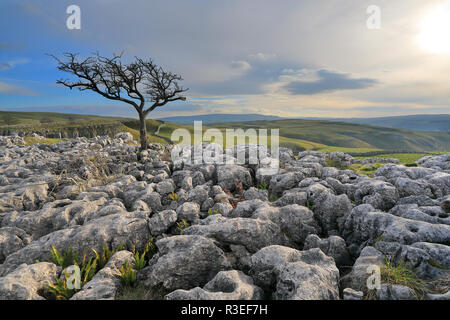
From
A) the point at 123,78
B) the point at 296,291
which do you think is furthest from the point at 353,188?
the point at 123,78

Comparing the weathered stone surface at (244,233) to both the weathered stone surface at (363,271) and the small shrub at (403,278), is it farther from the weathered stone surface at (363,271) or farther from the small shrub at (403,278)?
the small shrub at (403,278)

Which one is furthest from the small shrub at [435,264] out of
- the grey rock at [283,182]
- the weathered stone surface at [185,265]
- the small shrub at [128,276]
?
the small shrub at [128,276]

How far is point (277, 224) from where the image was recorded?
8938mm

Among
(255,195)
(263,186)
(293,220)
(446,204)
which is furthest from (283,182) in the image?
(446,204)

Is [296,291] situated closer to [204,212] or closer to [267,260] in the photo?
[267,260]

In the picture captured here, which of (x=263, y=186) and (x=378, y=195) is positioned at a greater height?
(x=378, y=195)

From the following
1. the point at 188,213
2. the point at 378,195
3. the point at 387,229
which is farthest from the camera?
the point at 378,195

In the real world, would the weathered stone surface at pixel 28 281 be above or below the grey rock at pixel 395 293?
below

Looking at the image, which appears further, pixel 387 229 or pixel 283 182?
pixel 283 182

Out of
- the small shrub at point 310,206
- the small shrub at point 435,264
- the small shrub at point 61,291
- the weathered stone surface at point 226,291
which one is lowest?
the small shrub at point 61,291

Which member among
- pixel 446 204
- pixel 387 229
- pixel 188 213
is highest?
pixel 446 204

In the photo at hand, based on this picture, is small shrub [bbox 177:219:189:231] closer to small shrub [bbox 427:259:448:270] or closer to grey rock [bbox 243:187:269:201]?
grey rock [bbox 243:187:269:201]

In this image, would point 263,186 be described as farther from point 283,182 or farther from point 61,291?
point 61,291

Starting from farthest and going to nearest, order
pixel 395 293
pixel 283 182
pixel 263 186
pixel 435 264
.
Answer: pixel 263 186 → pixel 283 182 → pixel 435 264 → pixel 395 293
